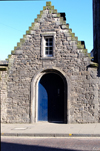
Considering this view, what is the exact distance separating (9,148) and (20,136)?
2.65 metres

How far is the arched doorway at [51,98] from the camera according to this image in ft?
49.1

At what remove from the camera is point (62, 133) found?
35.2 ft

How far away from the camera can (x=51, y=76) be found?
1516 centimetres

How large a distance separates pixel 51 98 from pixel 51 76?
1.38 meters

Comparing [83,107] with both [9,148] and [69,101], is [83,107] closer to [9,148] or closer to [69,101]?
[69,101]

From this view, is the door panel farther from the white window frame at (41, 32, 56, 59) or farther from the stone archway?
the white window frame at (41, 32, 56, 59)

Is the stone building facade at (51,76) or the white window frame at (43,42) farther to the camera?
the white window frame at (43,42)

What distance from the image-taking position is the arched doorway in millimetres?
14961

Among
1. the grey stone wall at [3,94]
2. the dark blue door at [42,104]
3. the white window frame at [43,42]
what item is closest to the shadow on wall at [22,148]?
the grey stone wall at [3,94]

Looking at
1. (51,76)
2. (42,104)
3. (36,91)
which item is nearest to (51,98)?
(42,104)

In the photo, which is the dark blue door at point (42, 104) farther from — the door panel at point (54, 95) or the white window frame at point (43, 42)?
the white window frame at point (43, 42)

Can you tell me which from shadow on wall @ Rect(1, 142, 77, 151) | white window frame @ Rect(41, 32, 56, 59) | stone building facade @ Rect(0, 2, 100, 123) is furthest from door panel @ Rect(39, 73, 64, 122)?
shadow on wall @ Rect(1, 142, 77, 151)

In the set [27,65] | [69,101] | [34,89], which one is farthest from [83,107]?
[27,65]

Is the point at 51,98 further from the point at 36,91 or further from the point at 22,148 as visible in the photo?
the point at 22,148
